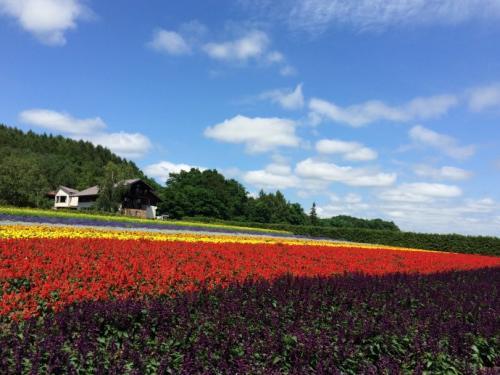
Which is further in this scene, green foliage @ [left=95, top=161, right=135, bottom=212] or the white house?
the white house

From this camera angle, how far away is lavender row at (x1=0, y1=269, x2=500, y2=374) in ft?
13.1

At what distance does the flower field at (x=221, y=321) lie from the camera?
162 inches

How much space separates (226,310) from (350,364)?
1809mm

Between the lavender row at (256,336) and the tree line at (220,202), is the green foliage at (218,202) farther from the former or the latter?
the lavender row at (256,336)

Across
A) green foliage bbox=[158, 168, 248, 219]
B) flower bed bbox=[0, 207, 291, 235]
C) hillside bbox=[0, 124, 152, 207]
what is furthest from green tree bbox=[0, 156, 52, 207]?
flower bed bbox=[0, 207, 291, 235]

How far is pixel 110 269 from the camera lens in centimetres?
914

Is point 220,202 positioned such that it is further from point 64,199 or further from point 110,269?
point 110,269

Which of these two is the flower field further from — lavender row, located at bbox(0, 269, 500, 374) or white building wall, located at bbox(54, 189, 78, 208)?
white building wall, located at bbox(54, 189, 78, 208)

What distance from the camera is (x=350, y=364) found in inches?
189

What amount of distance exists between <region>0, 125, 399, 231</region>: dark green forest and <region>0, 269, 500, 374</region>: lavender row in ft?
186

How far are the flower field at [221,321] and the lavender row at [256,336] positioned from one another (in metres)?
0.02

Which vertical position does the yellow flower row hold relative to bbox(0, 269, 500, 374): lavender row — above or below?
above

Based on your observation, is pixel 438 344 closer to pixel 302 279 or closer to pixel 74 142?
pixel 302 279

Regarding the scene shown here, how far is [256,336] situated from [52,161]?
12899cm
